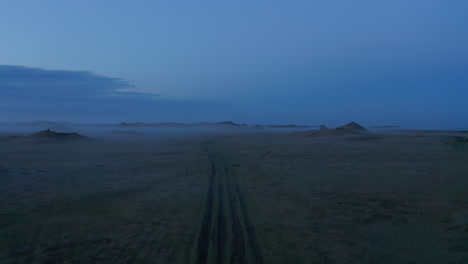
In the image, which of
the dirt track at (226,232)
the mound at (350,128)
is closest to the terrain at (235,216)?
the dirt track at (226,232)

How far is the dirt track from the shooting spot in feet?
14.5

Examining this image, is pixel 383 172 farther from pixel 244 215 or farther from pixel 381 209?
pixel 244 215

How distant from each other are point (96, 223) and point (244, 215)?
3.36 metres

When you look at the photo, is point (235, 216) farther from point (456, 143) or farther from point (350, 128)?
point (350, 128)

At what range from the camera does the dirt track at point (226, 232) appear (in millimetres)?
4434

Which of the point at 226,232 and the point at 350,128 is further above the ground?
the point at 350,128

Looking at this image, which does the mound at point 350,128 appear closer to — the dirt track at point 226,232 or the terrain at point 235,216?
the terrain at point 235,216

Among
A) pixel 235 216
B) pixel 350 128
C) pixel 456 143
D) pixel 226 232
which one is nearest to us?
pixel 226 232

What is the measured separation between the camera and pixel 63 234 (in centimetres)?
541

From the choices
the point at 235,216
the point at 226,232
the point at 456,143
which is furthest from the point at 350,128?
the point at 226,232

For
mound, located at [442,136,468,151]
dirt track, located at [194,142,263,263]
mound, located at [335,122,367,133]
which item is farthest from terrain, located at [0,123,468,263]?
mound, located at [335,122,367,133]

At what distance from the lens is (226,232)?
5371mm

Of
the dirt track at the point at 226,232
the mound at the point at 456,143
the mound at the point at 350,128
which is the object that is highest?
the mound at the point at 350,128

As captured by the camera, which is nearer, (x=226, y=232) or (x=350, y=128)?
(x=226, y=232)
